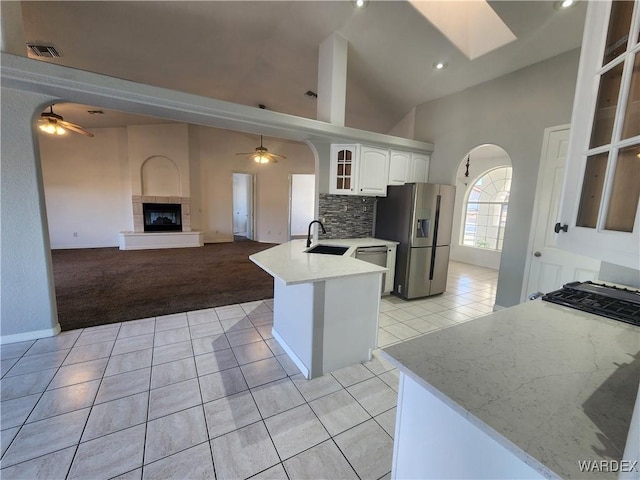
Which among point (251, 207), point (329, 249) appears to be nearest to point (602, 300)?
point (329, 249)

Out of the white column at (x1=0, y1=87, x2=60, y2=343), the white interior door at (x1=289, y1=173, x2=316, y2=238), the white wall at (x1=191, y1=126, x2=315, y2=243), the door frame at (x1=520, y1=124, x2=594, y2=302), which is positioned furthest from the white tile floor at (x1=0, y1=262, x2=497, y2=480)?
the white interior door at (x1=289, y1=173, x2=316, y2=238)

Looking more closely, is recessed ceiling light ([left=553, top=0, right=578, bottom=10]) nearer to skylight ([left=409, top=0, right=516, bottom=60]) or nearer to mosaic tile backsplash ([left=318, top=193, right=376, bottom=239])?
skylight ([left=409, top=0, right=516, bottom=60])

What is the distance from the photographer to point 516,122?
3207 millimetres

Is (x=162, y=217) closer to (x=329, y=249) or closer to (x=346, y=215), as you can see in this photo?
(x=346, y=215)

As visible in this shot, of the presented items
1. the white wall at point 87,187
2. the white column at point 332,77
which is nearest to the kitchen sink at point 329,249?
the white column at point 332,77

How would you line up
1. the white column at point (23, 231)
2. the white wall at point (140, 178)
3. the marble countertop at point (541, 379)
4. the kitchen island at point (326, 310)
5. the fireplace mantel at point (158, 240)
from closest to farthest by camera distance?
the marble countertop at point (541, 379)
the kitchen island at point (326, 310)
the white column at point (23, 231)
the white wall at point (140, 178)
the fireplace mantel at point (158, 240)

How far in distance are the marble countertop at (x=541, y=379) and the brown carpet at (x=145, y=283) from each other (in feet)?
10.6

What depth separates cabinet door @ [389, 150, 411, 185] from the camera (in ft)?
13.2

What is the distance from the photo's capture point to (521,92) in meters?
3.14

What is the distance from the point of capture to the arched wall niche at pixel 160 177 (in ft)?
22.6

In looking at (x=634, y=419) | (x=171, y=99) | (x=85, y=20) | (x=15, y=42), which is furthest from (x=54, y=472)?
(x=85, y=20)

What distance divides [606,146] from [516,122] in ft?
9.92

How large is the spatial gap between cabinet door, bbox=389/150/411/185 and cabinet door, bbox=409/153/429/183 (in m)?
0.09

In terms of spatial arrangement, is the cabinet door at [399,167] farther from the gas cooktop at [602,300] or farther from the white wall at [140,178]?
the white wall at [140,178]
